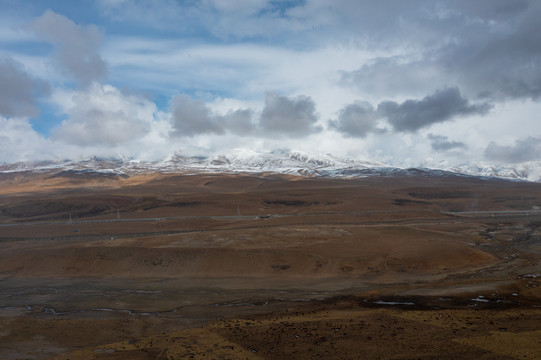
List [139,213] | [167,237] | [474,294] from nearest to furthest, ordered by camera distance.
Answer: [474,294], [167,237], [139,213]

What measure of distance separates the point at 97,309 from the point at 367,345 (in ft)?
67.2

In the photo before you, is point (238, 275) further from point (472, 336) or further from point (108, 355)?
point (472, 336)

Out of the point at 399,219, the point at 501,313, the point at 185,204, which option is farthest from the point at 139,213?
the point at 501,313

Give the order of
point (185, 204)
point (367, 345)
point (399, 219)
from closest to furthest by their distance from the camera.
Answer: point (367, 345) → point (399, 219) → point (185, 204)

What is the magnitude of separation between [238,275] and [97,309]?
14985 mm

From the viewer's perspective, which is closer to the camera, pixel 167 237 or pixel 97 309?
pixel 97 309

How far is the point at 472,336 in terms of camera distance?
19.9m

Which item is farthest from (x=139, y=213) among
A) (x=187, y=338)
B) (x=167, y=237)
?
(x=187, y=338)

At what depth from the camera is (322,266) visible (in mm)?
41469

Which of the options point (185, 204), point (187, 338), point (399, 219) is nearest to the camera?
point (187, 338)

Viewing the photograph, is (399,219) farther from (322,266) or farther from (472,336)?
(472,336)

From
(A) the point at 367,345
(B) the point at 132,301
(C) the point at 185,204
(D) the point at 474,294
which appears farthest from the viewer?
(C) the point at 185,204

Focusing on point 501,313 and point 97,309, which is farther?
point 97,309

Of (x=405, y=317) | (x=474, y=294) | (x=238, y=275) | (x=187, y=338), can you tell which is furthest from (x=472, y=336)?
(x=238, y=275)
